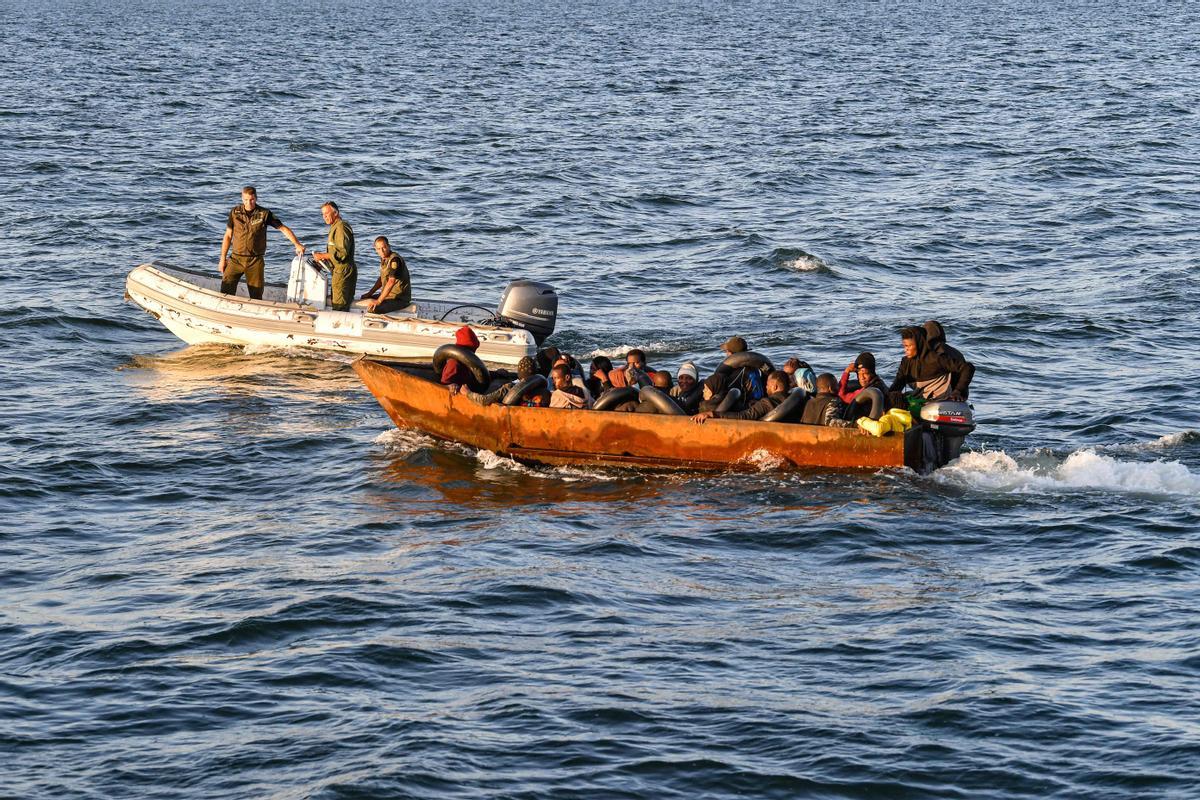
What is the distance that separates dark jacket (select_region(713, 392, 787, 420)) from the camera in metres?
19.3

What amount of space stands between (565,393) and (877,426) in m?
3.77

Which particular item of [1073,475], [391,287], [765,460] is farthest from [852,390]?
[391,287]

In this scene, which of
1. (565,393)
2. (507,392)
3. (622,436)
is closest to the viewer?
(622,436)

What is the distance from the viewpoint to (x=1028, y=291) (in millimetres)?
30016

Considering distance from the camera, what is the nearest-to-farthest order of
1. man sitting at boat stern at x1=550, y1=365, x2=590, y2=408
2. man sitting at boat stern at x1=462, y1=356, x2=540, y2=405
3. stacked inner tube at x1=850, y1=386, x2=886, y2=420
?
stacked inner tube at x1=850, y1=386, x2=886, y2=420, man sitting at boat stern at x1=550, y1=365, x2=590, y2=408, man sitting at boat stern at x1=462, y1=356, x2=540, y2=405

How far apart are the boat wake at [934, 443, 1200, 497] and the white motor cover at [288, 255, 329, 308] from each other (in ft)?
34.5

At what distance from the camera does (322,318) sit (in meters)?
25.1

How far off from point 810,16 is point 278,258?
80.0 m

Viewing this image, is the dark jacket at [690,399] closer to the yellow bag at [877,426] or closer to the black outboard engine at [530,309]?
the yellow bag at [877,426]

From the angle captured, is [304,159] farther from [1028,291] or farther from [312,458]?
[312,458]

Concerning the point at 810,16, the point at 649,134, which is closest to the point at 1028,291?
the point at 649,134

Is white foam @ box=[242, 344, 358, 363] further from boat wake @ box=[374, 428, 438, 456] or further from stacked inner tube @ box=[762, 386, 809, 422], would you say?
stacked inner tube @ box=[762, 386, 809, 422]

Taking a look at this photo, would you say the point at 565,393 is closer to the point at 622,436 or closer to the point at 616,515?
the point at 622,436

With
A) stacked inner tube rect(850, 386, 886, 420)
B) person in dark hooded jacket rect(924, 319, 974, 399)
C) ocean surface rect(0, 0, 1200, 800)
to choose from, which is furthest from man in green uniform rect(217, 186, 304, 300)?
person in dark hooded jacket rect(924, 319, 974, 399)
